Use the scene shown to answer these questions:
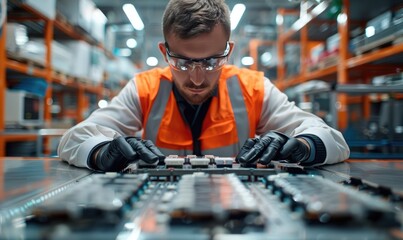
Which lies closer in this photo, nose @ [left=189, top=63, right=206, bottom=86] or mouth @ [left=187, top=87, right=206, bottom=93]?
nose @ [left=189, top=63, right=206, bottom=86]

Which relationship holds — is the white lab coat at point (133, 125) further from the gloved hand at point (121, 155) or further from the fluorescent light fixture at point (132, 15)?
the fluorescent light fixture at point (132, 15)

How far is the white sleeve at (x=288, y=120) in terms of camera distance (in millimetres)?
1371

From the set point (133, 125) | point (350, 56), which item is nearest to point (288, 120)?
point (133, 125)

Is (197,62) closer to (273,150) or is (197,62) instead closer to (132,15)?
(273,150)

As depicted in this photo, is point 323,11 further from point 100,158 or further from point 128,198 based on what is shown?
point 128,198

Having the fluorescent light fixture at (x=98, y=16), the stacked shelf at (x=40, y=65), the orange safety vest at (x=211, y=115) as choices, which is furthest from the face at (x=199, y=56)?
the fluorescent light fixture at (x=98, y=16)

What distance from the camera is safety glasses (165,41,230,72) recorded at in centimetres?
143

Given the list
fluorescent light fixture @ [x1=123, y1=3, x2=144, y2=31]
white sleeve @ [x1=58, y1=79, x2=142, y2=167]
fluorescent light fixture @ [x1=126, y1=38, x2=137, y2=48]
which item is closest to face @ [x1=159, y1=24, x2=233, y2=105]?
white sleeve @ [x1=58, y1=79, x2=142, y2=167]

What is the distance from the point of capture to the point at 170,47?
4.88 ft

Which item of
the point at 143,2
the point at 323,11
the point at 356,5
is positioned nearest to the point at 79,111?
the point at 323,11

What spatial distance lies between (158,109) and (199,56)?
487mm

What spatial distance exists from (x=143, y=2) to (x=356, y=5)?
21.7ft

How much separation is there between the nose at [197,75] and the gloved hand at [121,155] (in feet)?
1.51

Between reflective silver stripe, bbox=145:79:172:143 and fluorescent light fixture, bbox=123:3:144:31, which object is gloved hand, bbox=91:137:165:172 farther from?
fluorescent light fixture, bbox=123:3:144:31
